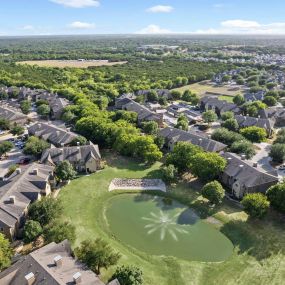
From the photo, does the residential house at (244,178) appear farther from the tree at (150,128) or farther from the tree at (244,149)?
the tree at (150,128)

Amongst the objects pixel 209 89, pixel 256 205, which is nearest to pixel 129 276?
pixel 256 205

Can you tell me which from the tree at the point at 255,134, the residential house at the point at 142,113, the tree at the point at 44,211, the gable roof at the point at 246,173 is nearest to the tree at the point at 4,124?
the residential house at the point at 142,113

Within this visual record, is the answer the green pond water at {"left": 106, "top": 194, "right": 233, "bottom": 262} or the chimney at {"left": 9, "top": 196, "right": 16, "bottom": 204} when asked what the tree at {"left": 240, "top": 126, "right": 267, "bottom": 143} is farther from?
the chimney at {"left": 9, "top": 196, "right": 16, "bottom": 204}

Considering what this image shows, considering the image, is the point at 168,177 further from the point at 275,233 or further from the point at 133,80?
the point at 133,80

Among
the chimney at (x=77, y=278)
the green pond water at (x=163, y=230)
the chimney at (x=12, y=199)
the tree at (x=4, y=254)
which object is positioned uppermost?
the chimney at (x=77, y=278)

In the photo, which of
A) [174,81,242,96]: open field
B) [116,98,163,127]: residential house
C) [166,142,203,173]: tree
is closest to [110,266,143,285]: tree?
[166,142,203,173]: tree

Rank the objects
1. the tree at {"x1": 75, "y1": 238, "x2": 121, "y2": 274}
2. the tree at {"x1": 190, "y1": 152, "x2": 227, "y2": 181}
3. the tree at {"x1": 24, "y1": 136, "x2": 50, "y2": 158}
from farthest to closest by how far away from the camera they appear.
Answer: the tree at {"x1": 24, "y1": 136, "x2": 50, "y2": 158}
the tree at {"x1": 190, "y1": 152, "x2": 227, "y2": 181}
the tree at {"x1": 75, "y1": 238, "x2": 121, "y2": 274}

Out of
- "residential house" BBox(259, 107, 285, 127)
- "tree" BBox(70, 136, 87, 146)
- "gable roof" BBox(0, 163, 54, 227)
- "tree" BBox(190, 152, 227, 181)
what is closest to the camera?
"gable roof" BBox(0, 163, 54, 227)

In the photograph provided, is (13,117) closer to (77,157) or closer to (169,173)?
(77,157)
